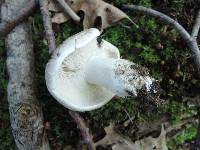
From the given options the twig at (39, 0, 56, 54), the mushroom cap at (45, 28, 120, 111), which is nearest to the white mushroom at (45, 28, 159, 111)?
the mushroom cap at (45, 28, 120, 111)

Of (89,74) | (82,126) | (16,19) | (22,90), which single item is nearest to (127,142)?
(82,126)

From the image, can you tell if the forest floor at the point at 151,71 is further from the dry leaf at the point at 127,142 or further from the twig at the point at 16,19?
the twig at the point at 16,19

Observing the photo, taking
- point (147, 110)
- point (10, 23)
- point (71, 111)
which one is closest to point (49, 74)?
point (71, 111)

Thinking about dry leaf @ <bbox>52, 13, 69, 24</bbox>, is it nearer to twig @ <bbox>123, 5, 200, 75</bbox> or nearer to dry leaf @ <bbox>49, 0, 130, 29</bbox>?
dry leaf @ <bbox>49, 0, 130, 29</bbox>

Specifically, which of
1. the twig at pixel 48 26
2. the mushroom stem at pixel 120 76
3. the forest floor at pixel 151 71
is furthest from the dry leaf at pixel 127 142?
the twig at pixel 48 26

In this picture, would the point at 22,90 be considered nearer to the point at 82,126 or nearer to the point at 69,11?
the point at 82,126

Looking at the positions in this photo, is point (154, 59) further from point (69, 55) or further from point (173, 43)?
point (69, 55)
